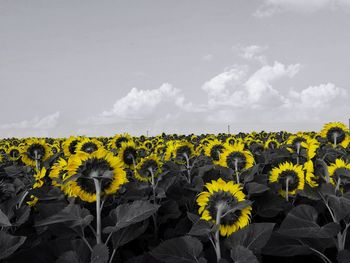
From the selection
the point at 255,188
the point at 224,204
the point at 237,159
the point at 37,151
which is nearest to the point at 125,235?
the point at 224,204

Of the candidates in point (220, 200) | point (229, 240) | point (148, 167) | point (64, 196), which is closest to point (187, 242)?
point (229, 240)

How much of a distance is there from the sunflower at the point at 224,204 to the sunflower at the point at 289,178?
126cm

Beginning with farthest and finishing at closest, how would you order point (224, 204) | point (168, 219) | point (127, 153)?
point (127, 153), point (168, 219), point (224, 204)

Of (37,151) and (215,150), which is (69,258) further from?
(37,151)

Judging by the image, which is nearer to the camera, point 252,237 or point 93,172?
point 252,237

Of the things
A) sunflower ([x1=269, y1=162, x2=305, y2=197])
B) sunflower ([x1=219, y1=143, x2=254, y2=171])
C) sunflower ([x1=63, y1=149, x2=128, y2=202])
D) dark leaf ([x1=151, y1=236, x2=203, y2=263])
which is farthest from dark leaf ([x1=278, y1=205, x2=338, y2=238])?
sunflower ([x1=219, y1=143, x2=254, y2=171])

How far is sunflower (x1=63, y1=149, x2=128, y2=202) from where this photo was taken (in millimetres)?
2580

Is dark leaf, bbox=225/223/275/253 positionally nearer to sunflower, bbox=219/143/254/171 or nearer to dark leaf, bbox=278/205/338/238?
dark leaf, bbox=278/205/338/238

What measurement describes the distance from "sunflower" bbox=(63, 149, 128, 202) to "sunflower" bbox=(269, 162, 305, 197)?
5.74ft

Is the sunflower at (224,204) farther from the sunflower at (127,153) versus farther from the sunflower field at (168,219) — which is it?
the sunflower at (127,153)

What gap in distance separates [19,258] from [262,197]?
1.98 m

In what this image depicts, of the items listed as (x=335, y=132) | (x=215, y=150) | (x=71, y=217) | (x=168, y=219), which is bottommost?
(x=168, y=219)

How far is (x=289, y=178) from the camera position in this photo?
3.78 meters

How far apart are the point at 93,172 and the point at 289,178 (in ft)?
6.64
